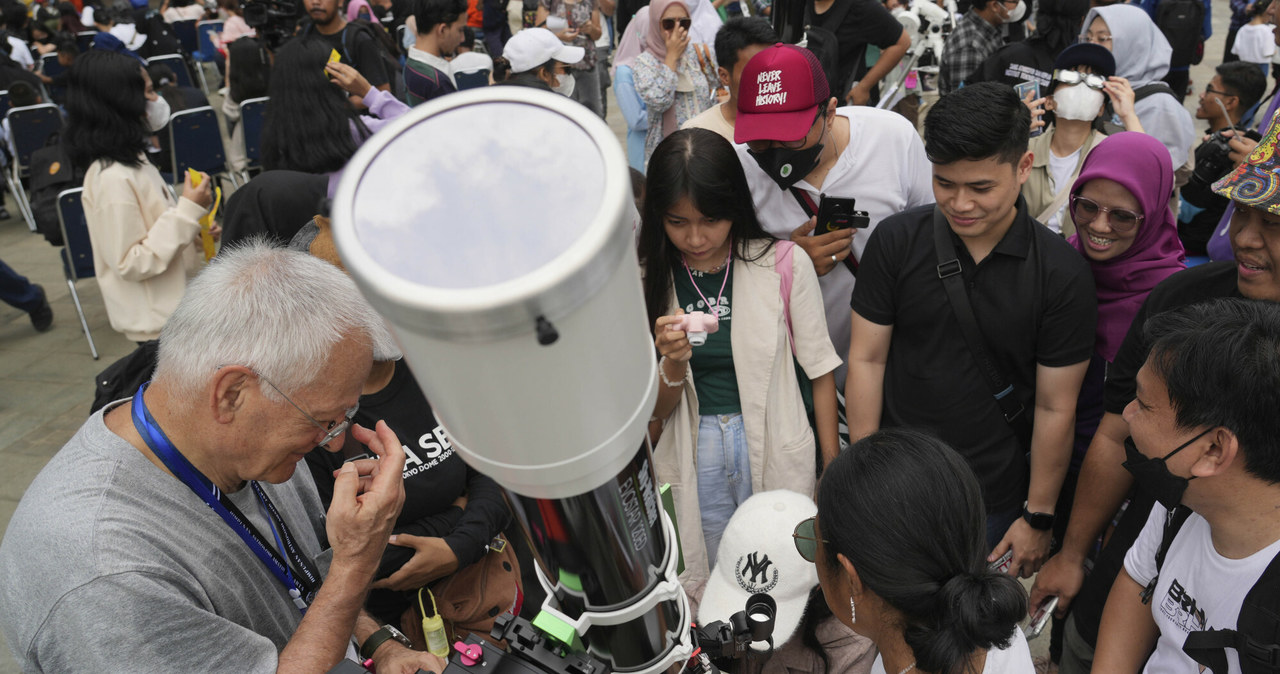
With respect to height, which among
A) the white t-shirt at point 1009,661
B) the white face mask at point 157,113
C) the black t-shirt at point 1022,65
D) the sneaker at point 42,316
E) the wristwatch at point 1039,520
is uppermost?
the white t-shirt at point 1009,661

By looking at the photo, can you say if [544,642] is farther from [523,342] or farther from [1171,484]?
[1171,484]

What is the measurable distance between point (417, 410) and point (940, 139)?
1598 millimetres

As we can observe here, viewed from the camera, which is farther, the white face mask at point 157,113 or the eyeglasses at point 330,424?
the white face mask at point 157,113

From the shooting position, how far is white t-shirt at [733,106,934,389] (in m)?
2.82

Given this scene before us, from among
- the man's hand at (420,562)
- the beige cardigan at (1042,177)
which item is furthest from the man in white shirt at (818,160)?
the man's hand at (420,562)

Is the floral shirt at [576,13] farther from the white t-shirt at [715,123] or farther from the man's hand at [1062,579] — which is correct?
the man's hand at [1062,579]

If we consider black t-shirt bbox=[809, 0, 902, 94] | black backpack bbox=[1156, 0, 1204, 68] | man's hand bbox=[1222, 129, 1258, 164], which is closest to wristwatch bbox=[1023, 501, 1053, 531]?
man's hand bbox=[1222, 129, 1258, 164]

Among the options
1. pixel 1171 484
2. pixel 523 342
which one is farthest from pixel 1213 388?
pixel 523 342

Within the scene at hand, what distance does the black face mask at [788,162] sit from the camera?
2.79m

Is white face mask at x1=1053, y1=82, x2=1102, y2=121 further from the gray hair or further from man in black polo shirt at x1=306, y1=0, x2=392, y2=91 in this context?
man in black polo shirt at x1=306, y1=0, x2=392, y2=91

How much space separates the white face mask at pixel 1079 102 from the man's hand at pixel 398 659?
3169 millimetres

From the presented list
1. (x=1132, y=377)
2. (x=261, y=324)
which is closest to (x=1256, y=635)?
(x=1132, y=377)

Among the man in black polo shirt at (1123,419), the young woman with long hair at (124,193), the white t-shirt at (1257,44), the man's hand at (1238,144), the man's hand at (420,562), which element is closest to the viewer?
the man in black polo shirt at (1123,419)

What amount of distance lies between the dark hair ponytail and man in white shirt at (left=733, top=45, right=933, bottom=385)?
4.08 ft
